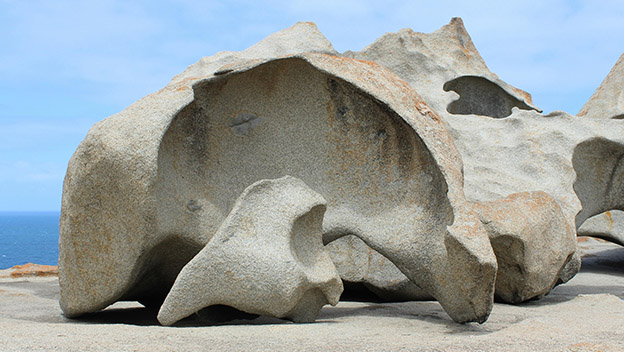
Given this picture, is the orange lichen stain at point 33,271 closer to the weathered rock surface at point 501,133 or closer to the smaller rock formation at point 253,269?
the weathered rock surface at point 501,133

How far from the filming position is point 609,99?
28.1 ft

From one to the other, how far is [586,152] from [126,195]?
5473mm

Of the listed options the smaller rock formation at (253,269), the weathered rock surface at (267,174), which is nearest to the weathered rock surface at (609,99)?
the weathered rock surface at (267,174)

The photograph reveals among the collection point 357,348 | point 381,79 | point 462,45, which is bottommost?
point 357,348

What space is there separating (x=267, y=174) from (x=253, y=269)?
115cm

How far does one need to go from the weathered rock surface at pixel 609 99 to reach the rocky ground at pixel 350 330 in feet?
12.6

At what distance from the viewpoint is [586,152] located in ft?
23.9

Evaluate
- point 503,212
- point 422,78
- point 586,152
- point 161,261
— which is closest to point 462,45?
point 422,78

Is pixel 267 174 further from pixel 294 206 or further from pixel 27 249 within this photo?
pixel 27 249

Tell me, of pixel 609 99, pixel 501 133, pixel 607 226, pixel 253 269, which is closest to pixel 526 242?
pixel 501 133

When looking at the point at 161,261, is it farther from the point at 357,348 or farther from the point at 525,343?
the point at 525,343

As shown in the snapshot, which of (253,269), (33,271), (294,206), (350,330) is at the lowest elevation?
(350,330)

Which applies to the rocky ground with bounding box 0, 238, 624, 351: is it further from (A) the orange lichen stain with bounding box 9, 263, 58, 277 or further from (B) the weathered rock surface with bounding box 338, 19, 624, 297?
(A) the orange lichen stain with bounding box 9, 263, 58, 277

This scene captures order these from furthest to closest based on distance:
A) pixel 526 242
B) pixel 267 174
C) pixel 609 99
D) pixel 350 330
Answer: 1. pixel 609 99
2. pixel 526 242
3. pixel 267 174
4. pixel 350 330
